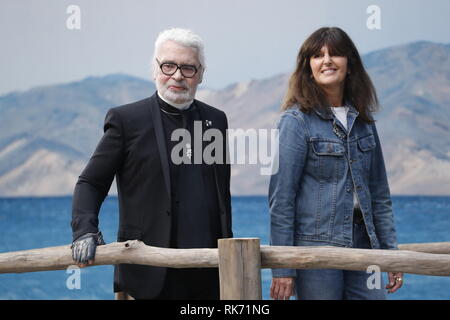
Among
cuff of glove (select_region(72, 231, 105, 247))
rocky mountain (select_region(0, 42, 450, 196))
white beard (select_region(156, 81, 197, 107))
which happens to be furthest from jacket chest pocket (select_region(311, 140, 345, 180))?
rocky mountain (select_region(0, 42, 450, 196))

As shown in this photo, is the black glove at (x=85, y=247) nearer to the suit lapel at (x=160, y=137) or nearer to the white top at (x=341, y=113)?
the suit lapel at (x=160, y=137)

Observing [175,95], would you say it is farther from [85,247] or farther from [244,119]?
[244,119]

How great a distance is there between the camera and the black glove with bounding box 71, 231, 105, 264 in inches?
112

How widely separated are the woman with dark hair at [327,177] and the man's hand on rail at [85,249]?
64 cm

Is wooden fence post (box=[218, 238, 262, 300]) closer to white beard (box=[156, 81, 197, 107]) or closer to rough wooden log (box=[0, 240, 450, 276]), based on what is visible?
rough wooden log (box=[0, 240, 450, 276])

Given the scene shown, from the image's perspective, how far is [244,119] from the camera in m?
41.3

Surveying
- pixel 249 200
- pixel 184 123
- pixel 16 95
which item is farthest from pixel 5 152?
pixel 184 123

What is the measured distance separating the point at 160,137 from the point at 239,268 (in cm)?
56

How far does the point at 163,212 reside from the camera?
2.93 metres

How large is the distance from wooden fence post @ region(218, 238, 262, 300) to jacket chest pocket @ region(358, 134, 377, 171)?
570 millimetres

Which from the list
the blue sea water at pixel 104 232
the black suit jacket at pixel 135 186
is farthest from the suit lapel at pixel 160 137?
the blue sea water at pixel 104 232

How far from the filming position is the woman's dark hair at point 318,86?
3102 mm

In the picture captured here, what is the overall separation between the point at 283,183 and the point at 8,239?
40086 mm

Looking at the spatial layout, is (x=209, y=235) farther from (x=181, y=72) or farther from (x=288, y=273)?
(x=181, y=72)
